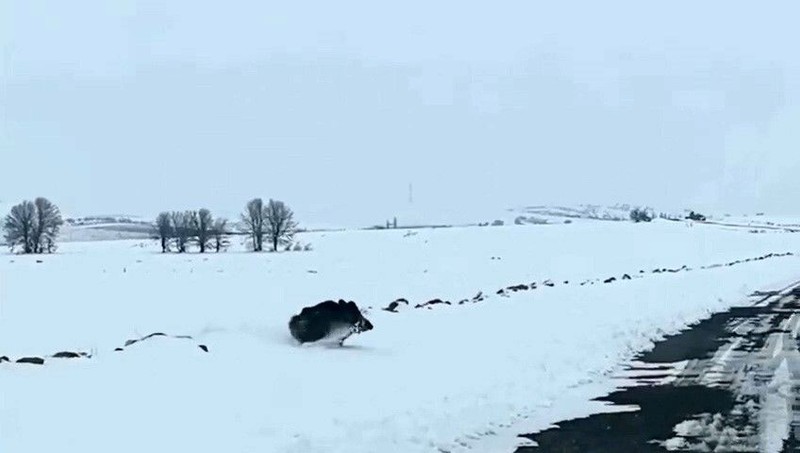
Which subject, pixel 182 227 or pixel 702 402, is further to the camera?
pixel 182 227

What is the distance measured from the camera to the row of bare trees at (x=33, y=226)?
120 m

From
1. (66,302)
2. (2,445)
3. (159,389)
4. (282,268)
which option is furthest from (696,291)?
(282,268)

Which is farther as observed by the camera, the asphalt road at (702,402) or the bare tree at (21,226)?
the bare tree at (21,226)

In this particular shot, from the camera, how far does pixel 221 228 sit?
12394cm

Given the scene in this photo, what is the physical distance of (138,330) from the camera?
24312 mm

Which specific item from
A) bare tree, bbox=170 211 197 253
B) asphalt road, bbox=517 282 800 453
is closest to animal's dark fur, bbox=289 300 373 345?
asphalt road, bbox=517 282 800 453

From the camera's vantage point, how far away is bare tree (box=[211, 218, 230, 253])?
11478 cm

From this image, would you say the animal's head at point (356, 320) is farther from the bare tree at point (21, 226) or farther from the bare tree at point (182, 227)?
the bare tree at point (21, 226)

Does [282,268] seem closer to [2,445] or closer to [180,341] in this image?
[180,341]

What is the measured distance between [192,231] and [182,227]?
231cm

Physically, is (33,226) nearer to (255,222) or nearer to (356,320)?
(255,222)

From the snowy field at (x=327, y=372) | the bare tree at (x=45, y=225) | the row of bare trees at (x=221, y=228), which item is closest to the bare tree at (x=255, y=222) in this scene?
the row of bare trees at (x=221, y=228)

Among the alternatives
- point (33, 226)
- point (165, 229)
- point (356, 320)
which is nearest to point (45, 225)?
point (33, 226)

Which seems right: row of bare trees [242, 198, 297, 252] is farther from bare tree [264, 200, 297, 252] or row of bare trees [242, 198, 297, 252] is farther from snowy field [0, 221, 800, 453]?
snowy field [0, 221, 800, 453]
